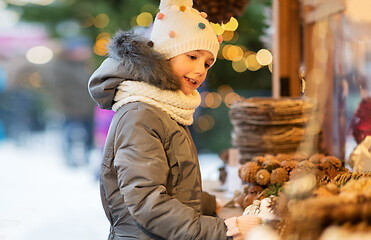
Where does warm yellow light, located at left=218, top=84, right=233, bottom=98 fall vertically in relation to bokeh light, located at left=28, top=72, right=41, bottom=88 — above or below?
below

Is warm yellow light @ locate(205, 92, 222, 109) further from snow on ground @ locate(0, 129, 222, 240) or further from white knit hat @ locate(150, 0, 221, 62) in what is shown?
white knit hat @ locate(150, 0, 221, 62)

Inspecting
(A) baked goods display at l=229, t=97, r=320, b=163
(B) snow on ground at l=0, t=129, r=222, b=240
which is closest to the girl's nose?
(A) baked goods display at l=229, t=97, r=320, b=163

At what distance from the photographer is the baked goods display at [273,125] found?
5.79ft

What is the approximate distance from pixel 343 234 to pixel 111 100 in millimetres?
785

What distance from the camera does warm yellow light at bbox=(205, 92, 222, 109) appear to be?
471cm

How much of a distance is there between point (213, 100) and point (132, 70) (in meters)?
3.53

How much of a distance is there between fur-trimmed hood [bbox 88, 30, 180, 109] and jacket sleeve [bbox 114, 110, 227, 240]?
0.14 meters

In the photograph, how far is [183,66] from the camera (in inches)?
50.4

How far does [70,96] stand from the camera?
525cm

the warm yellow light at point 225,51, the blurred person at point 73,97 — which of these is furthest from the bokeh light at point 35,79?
the warm yellow light at point 225,51

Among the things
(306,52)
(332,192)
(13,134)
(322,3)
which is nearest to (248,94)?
(306,52)

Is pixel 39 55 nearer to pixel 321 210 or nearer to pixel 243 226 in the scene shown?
pixel 243 226

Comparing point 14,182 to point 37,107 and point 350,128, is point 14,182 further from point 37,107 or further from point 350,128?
point 350,128

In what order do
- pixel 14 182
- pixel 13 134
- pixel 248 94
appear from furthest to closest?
1. pixel 13 134
2. pixel 14 182
3. pixel 248 94
